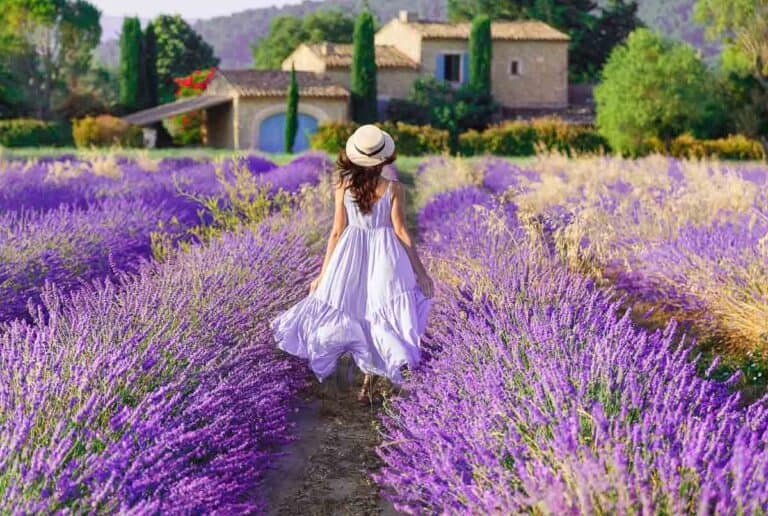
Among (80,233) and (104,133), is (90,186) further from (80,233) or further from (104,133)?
(104,133)

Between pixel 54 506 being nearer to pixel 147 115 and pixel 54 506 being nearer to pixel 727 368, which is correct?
pixel 727 368

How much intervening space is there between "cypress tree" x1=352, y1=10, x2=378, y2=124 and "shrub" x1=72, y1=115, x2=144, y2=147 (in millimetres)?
7825

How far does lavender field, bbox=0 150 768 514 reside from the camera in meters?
2.26

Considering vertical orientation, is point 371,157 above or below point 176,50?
below

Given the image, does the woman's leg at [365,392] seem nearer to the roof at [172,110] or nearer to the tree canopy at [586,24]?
the roof at [172,110]

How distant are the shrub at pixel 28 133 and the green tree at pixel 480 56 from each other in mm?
14608

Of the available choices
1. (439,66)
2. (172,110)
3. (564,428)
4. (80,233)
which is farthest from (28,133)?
(564,428)

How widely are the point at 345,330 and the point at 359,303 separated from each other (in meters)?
0.16

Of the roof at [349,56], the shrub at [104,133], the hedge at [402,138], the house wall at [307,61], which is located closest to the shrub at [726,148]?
the hedge at [402,138]

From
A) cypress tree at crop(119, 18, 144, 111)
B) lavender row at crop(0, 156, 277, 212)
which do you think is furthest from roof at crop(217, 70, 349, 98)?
lavender row at crop(0, 156, 277, 212)

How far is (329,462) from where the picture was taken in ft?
12.3

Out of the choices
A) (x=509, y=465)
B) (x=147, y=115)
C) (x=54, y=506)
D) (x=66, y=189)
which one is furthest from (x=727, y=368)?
(x=147, y=115)

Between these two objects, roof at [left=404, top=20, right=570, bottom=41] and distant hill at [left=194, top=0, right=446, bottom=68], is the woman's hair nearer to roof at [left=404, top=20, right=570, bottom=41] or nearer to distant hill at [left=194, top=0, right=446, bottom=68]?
roof at [left=404, top=20, right=570, bottom=41]

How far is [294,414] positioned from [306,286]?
1136 mm
